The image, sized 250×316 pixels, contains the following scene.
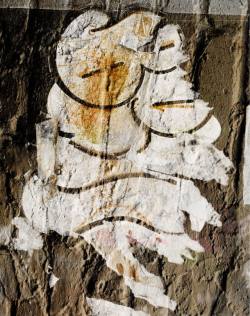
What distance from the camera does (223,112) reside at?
5.48ft

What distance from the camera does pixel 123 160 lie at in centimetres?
168

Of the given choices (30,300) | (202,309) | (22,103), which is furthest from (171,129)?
(30,300)

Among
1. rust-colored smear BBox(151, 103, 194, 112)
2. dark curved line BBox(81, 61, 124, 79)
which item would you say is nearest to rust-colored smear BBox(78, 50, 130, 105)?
dark curved line BBox(81, 61, 124, 79)

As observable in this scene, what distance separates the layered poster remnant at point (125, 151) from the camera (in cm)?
167

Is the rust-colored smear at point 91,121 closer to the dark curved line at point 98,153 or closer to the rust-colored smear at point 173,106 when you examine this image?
the dark curved line at point 98,153

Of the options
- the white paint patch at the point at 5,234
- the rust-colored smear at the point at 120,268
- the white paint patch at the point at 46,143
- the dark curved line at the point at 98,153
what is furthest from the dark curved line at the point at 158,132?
the white paint patch at the point at 5,234

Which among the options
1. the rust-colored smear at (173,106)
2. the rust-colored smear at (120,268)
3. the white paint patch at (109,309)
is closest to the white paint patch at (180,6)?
the rust-colored smear at (173,106)

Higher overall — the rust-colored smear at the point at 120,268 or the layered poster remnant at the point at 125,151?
the layered poster remnant at the point at 125,151

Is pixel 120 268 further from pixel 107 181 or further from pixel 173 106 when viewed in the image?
pixel 173 106

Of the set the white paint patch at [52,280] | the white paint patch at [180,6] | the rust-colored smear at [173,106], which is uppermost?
the white paint patch at [180,6]

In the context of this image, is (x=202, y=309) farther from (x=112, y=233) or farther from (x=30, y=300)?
(x=30, y=300)

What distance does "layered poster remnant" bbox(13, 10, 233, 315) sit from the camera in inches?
65.8

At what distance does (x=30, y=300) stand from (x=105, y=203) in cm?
51

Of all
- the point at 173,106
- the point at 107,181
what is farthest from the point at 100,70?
the point at 107,181
